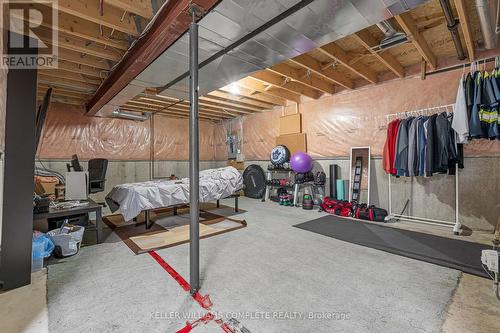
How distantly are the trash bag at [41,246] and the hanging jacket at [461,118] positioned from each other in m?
5.57

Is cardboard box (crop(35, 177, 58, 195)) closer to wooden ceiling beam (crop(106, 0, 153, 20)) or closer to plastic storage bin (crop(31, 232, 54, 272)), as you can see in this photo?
plastic storage bin (crop(31, 232, 54, 272))

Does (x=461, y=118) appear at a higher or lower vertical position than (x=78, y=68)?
lower

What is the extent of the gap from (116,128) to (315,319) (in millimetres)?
6912

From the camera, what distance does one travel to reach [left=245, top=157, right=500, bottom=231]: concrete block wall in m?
3.31

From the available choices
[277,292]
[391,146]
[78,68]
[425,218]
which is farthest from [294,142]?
[78,68]

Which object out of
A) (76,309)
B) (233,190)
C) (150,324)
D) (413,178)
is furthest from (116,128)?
(413,178)

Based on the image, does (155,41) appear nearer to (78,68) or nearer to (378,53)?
(78,68)

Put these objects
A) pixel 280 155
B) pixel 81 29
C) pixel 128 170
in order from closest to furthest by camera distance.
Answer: pixel 81 29 < pixel 280 155 < pixel 128 170

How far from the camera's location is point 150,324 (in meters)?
1.46

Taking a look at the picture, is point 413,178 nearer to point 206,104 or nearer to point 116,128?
point 206,104

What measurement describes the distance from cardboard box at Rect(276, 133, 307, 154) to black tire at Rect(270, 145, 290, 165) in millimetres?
→ 218

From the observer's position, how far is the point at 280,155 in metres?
5.85

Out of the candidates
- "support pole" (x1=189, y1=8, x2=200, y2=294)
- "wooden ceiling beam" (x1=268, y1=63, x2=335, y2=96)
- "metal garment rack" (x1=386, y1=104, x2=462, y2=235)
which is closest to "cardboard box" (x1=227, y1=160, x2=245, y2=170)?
"wooden ceiling beam" (x1=268, y1=63, x2=335, y2=96)

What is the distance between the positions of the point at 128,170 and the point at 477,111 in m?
7.82
